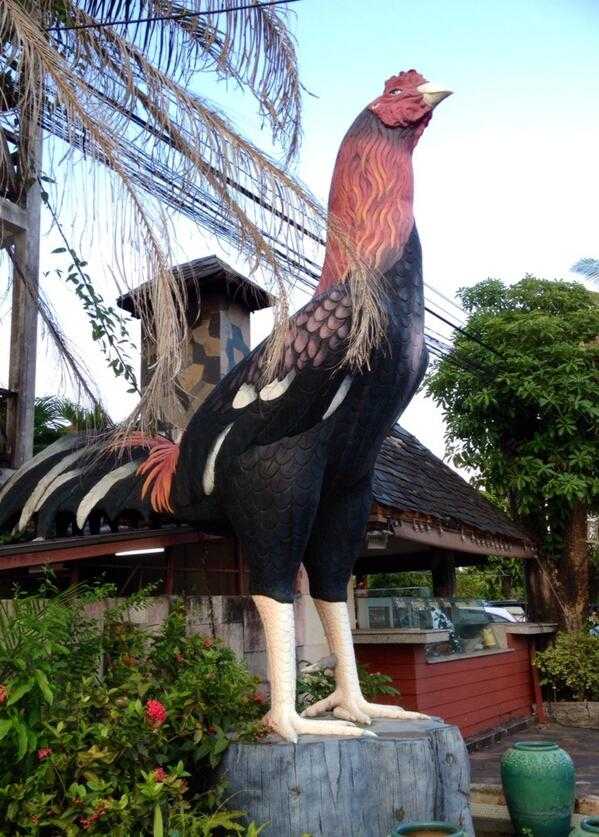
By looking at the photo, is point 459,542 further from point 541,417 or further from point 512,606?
point 512,606

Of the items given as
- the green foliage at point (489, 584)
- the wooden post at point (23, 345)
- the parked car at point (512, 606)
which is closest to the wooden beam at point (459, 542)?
the wooden post at point (23, 345)

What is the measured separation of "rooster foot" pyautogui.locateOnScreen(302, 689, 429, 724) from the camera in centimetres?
418

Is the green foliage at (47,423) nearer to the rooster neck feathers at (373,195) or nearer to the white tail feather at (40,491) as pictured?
the white tail feather at (40,491)

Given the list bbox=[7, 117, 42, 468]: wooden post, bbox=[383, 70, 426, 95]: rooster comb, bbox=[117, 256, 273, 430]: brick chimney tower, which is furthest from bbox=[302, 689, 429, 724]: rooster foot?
bbox=[117, 256, 273, 430]: brick chimney tower

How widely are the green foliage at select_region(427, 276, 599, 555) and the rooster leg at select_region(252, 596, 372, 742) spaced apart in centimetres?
792

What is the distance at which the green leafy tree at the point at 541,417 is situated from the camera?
441 inches

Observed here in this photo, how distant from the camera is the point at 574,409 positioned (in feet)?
36.5

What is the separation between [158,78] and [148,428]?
69.0 inches

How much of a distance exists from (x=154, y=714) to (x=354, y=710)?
119 centimetres

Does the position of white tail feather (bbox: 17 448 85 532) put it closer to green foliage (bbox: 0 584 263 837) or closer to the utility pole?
green foliage (bbox: 0 584 263 837)

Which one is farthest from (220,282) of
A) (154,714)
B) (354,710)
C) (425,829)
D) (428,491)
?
(425,829)

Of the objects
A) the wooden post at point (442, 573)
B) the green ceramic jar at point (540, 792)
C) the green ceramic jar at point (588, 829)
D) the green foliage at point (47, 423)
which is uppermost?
the green foliage at point (47, 423)

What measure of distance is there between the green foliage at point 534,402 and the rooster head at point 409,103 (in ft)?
24.2

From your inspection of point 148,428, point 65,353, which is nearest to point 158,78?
point 148,428
